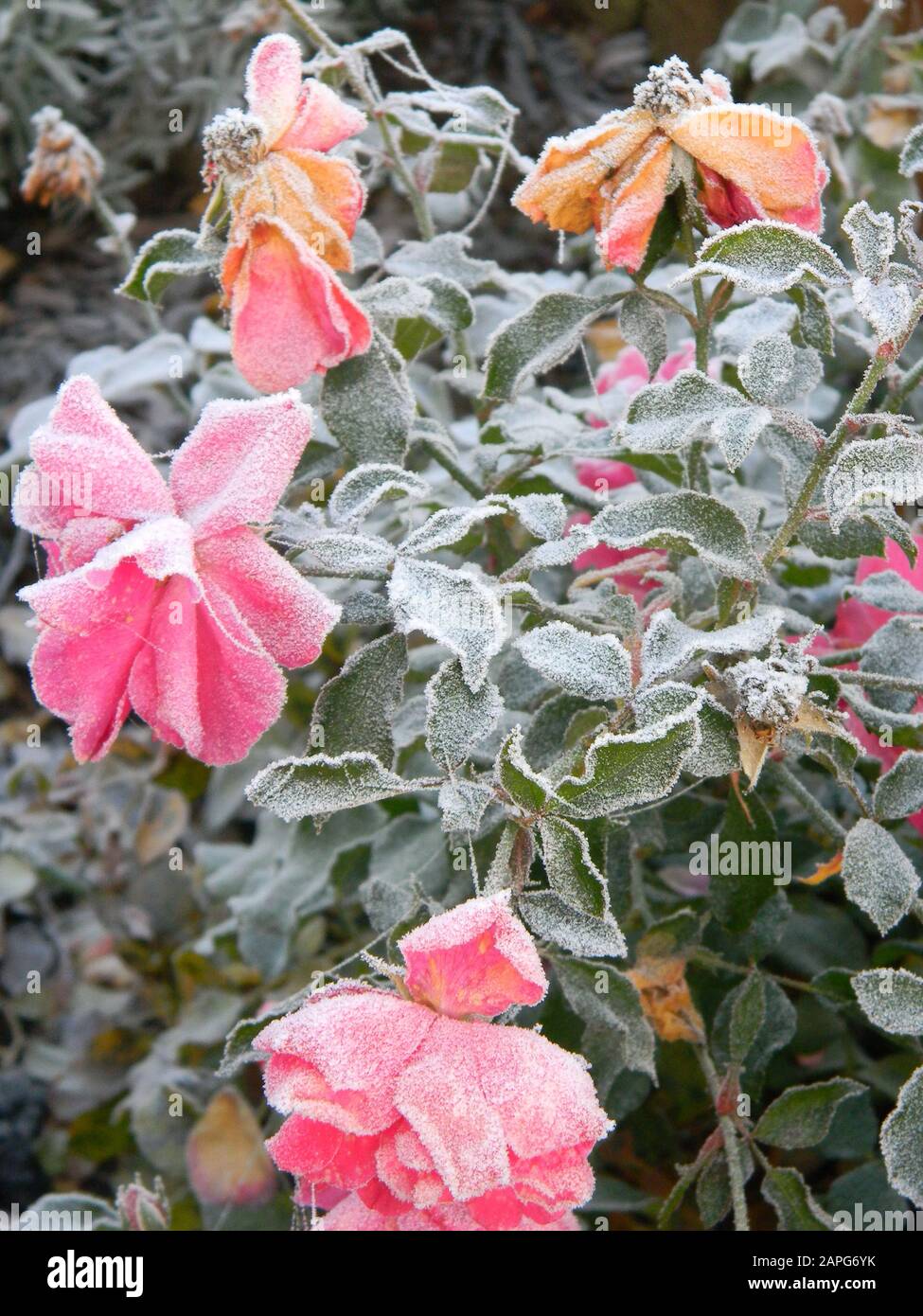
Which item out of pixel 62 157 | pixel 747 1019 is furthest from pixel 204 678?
pixel 62 157

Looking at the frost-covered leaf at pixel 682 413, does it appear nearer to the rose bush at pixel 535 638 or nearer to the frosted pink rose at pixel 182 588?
the rose bush at pixel 535 638

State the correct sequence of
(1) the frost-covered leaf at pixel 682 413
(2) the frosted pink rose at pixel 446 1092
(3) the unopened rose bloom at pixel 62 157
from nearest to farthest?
1. (2) the frosted pink rose at pixel 446 1092
2. (1) the frost-covered leaf at pixel 682 413
3. (3) the unopened rose bloom at pixel 62 157

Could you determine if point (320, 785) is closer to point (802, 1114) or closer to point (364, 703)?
point (364, 703)

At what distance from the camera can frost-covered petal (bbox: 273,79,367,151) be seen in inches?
24.5

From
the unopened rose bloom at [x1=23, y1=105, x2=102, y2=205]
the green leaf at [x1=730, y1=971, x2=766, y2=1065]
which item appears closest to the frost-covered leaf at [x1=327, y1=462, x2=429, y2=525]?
the green leaf at [x1=730, y1=971, x2=766, y2=1065]

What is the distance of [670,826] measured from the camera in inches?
32.8

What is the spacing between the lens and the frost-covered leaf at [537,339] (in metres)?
0.66

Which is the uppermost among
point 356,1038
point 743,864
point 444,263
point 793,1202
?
point 444,263

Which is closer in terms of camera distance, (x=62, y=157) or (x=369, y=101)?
(x=369, y=101)

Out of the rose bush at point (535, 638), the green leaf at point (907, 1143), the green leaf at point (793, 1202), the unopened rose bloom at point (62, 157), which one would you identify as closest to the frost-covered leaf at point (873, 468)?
the rose bush at point (535, 638)

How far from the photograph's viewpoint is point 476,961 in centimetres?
47

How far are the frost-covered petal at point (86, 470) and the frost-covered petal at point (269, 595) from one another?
0.09 ft

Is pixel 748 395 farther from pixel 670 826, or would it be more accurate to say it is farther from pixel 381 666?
pixel 670 826

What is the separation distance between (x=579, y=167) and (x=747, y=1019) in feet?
1.44
